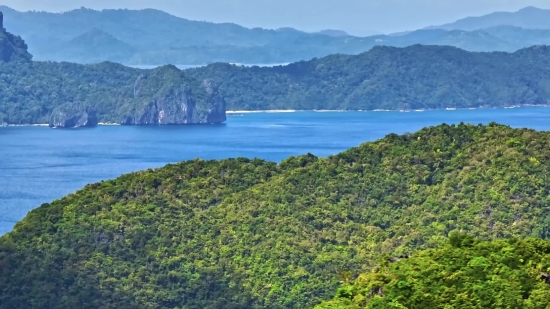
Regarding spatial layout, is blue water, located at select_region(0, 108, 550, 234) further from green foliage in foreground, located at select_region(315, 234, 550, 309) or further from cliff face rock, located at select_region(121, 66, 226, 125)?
green foliage in foreground, located at select_region(315, 234, 550, 309)

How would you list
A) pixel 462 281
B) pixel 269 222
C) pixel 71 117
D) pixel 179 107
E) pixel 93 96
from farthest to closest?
pixel 93 96, pixel 179 107, pixel 71 117, pixel 269 222, pixel 462 281

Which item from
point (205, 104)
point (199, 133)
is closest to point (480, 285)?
point (199, 133)

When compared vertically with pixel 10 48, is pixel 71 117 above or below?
below

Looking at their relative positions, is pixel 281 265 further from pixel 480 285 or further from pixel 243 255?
pixel 480 285

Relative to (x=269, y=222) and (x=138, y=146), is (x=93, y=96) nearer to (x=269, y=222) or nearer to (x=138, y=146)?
(x=138, y=146)

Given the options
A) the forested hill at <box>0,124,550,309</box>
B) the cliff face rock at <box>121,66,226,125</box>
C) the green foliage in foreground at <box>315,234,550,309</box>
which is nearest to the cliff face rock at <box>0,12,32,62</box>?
the cliff face rock at <box>121,66,226,125</box>

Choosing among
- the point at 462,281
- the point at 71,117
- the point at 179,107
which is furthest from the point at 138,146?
the point at 462,281

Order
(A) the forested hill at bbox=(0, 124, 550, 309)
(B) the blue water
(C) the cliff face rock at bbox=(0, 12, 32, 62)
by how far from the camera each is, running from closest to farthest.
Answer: (A) the forested hill at bbox=(0, 124, 550, 309)
(B) the blue water
(C) the cliff face rock at bbox=(0, 12, 32, 62)
